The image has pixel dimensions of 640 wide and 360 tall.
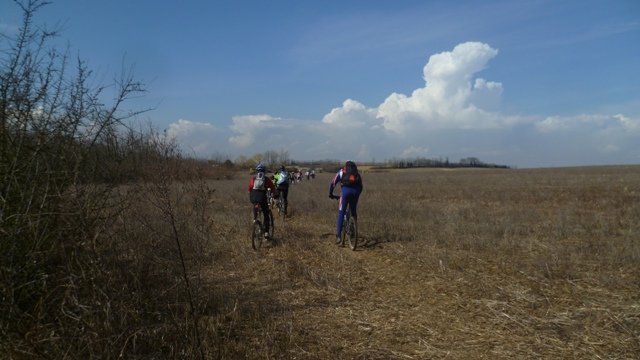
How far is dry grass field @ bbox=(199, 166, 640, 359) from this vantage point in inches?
196

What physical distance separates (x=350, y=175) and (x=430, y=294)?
4.21 metres

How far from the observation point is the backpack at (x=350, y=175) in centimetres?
1048

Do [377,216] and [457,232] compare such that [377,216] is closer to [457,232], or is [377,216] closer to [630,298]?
[457,232]

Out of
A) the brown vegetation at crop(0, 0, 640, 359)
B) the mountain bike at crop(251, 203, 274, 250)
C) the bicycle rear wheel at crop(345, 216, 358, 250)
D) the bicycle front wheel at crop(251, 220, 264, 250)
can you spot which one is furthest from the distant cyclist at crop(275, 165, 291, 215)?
the brown vegetation at crop(0, 0, 640, 359)

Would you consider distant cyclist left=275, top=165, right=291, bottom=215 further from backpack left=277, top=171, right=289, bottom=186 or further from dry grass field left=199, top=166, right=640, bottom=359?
dry grass field left=199, top=166, right=640, bottom=359

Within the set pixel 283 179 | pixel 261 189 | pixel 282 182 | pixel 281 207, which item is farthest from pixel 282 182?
pixel 261 189

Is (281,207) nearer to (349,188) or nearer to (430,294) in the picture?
(349,188)

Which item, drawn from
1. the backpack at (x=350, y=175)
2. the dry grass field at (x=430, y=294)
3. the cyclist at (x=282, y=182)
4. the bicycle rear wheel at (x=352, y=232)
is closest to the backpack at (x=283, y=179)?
the cyclist at (x=282, y=182)

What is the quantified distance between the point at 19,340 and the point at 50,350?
0.97 ft

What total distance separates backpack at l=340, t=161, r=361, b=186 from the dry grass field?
1594mm

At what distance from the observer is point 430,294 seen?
22.6 ft

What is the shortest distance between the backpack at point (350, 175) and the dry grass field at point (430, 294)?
1.59m

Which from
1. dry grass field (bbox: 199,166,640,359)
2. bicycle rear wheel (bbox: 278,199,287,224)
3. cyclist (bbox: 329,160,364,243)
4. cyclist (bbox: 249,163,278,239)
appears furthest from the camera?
bicycle rear wheel (bbox: 278,199,287,224)

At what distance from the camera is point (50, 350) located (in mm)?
3881
